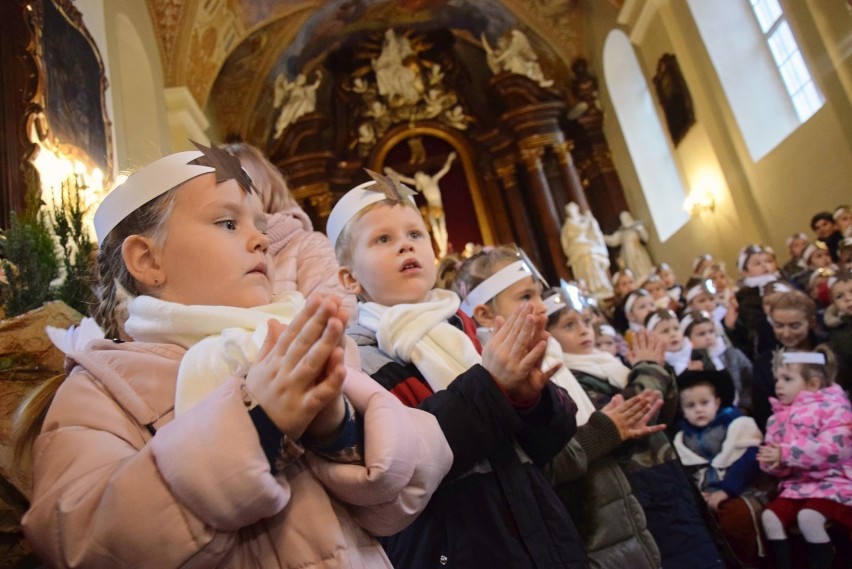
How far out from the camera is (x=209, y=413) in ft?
2.42

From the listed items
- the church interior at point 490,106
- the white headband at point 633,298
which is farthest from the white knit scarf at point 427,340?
the white headband at point 633,298

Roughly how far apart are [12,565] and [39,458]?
800 millimetres

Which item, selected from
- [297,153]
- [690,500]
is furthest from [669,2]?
[690,500]

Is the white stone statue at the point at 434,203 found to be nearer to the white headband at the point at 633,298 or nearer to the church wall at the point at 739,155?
the church wall at the point at 739,155

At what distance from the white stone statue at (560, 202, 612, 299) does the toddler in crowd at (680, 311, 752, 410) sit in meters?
6.21

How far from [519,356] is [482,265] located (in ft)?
3.37

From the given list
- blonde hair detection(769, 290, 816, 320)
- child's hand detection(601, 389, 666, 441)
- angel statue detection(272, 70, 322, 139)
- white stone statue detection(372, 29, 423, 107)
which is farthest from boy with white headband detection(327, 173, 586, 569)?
white stone statue detection(372, 29, 423, 107)

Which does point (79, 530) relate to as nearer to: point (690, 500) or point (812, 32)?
point (690, 500)

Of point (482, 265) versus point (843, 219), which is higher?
point (843, 219)

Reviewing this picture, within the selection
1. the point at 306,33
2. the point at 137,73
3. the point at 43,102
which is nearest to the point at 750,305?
the point at 43,102

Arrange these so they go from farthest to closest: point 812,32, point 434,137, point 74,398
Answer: point 434,137 < point 812,32 < point 74,398

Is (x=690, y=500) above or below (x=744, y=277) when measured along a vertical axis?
below

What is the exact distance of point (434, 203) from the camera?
41.3 ft

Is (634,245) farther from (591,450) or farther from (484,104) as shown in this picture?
(591,450)
